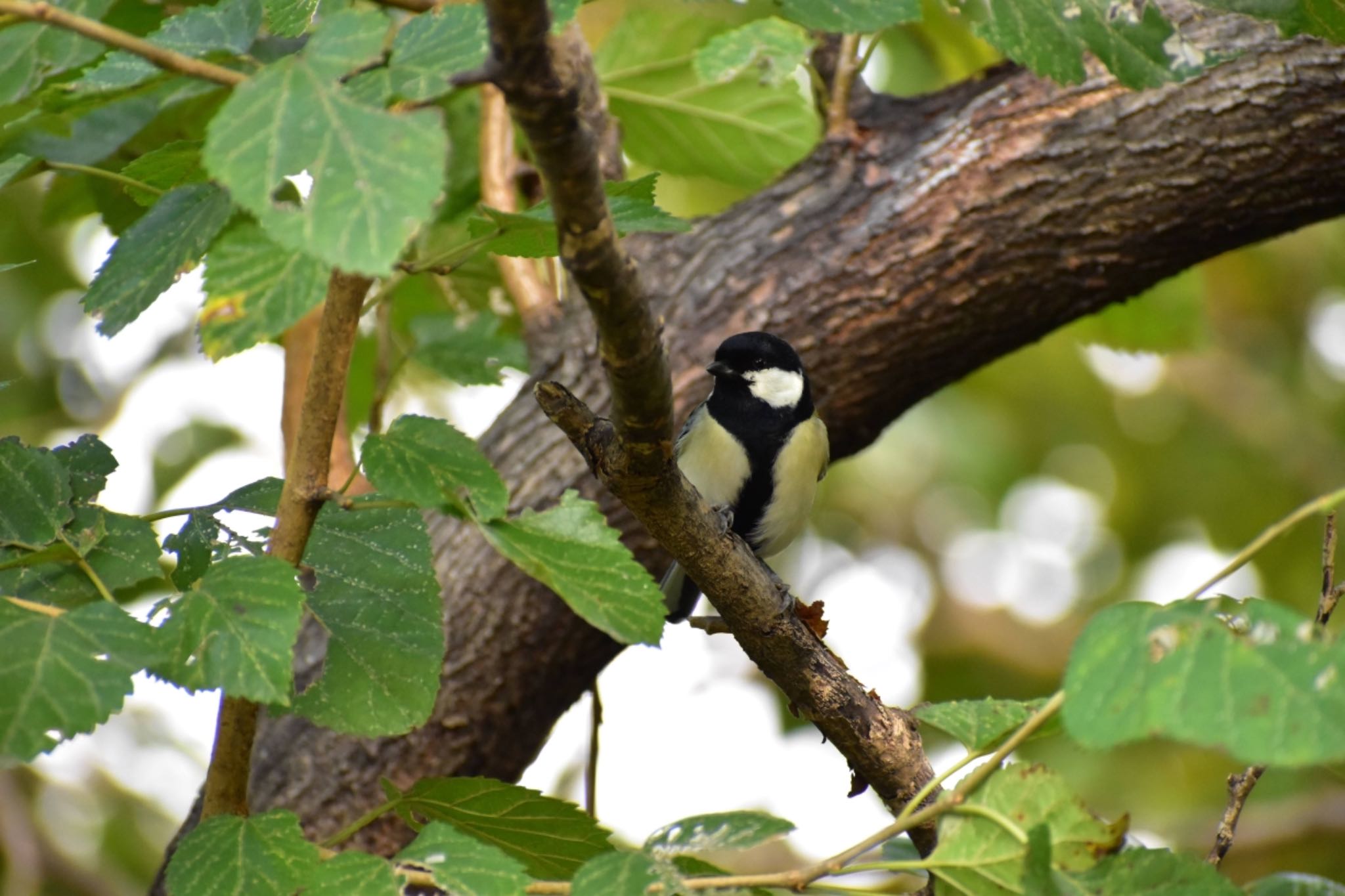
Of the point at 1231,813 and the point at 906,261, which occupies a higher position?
the point at 906,261

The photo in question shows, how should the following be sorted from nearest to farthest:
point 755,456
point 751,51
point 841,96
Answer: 1. point 751,51
2. point 841,96
3. point 755,456

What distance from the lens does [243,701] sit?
131cm

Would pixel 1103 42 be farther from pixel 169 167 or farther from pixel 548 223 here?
pixel 169 167

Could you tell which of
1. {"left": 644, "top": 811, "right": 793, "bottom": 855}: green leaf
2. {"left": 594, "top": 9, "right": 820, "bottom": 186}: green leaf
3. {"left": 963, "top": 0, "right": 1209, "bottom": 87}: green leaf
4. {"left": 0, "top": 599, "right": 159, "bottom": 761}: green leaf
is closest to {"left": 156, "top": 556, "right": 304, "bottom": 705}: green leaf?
{"left": 0, "top": 599, "right": 159, "bottom": 761}: green leaf

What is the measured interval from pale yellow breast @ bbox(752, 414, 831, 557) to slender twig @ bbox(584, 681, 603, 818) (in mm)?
666

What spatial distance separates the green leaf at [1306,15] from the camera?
1.49 m

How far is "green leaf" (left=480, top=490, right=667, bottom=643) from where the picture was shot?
3.84 feet

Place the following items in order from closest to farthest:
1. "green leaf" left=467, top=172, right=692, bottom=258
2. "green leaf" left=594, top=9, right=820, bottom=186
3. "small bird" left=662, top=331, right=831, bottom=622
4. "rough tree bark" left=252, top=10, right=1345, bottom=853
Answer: "green leaf" left=467, top=172, right=692, bottom=258 < "rough tree bark" left=252, top=10, right=1345, bottom=853 < "small bird" left=662, top=331, right=831, bottom=622 < "green leaf" left=594, top=9, right=820, bottom=186

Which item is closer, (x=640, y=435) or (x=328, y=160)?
(x=328, y=160)

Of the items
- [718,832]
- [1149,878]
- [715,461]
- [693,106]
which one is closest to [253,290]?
[718,832]

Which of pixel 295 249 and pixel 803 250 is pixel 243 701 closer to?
pixel 295 249

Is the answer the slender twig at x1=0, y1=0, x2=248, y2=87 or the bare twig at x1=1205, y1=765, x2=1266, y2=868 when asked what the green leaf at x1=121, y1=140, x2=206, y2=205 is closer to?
the slender twig at x1=0, y1=0, x2=248, y2=87

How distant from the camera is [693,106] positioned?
2.87 m

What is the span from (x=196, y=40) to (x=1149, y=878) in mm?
1104
